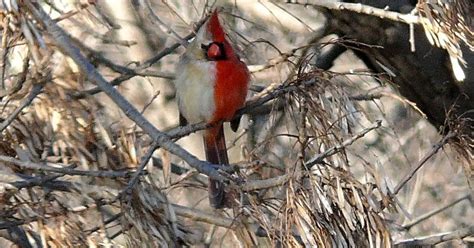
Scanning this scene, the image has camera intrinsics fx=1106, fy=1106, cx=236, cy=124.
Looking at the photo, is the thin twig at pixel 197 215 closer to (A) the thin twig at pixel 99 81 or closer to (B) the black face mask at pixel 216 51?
(B) the black face mask at pixel 216 51

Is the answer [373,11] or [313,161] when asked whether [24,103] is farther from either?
[373,11]

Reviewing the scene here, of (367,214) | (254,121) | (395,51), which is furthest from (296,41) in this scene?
(367,214)

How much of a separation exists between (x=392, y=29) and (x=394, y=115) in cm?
184

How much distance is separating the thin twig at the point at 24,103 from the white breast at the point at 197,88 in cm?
79

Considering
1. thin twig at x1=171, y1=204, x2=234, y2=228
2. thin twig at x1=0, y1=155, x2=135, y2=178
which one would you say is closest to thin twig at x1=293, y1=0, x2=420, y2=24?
thin twig at x1=171, y1=204, x2=234, y2=228

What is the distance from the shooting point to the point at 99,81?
2197mm

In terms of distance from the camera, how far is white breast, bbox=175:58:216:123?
312 centimetres

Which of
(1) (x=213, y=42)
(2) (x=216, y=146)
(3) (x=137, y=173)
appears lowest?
(3) (x=137, y=173)

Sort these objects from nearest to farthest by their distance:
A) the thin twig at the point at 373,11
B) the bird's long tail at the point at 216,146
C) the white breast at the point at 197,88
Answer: the thin twig at the point at 373,11 < the white breast at the point at 197,88 < the bird's long tail at the point at 216,146

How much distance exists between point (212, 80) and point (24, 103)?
2.76ft

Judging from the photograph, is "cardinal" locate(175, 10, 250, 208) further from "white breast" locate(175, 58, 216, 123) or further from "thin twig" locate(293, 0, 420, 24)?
"thin twig" locate(293, 0, 420, 24)

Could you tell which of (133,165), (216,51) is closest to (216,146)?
(216,51)

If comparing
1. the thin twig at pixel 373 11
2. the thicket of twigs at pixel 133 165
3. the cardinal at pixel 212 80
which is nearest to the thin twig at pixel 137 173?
the thicket of twigs at pixel 133 165

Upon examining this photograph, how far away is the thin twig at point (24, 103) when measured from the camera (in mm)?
2360
